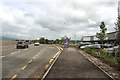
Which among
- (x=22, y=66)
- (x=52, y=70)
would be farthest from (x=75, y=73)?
(x=22, y=66)

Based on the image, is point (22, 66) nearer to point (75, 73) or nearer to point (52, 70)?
point (52, 70)

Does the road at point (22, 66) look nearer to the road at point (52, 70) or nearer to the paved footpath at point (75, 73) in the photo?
the road at point (52, 70)

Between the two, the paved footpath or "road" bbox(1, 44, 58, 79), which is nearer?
the paved footpath

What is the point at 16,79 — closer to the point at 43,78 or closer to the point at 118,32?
the point at 43,78

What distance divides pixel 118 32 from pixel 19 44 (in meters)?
37.9

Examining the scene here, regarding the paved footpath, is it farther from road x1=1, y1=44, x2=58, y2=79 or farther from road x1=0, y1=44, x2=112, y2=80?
road x1=1, y1=44, x2=58, y2=79

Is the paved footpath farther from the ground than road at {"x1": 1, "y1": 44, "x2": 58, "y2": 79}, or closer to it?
closer to it

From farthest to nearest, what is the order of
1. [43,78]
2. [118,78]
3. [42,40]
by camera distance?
[42,40]
[118,78]
[43,78]

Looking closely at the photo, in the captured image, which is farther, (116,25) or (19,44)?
(19,44)

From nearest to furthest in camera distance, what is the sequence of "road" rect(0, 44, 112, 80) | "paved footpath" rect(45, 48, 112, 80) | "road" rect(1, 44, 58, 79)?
"paved footpath" rect(45, 48, 112, 80) < "road" rect(0, 44, 112, 80) < "road" rect(1, 44, 58, 79)

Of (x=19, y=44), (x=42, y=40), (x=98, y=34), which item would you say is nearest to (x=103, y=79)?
(x=19, y=44)

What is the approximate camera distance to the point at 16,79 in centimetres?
1241

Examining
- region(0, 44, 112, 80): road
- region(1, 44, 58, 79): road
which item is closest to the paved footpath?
region(0, 44, 112, 80): road

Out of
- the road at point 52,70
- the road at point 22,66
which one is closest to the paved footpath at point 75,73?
the road at point 52,70
